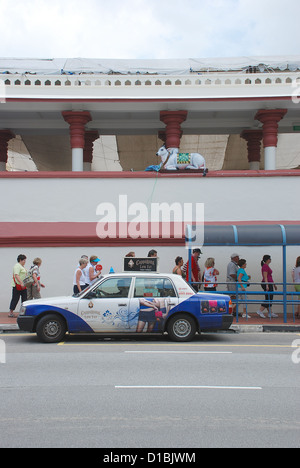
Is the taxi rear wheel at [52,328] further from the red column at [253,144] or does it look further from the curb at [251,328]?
the red column at [253,144]

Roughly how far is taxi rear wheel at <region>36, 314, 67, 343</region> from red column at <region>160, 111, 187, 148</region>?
30.2ft

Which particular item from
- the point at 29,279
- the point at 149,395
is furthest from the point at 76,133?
the point at 149,395

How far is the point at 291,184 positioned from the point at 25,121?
10.5 m

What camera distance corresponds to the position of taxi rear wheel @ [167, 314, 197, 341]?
10766 mm

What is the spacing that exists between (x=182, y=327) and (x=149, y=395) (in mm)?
4407

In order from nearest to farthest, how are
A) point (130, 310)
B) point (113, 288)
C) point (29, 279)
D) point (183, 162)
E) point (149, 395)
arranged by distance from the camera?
point (149, 395) → point (130, 310) → point (113, 288) → point (29, 279) → point (183, 162)

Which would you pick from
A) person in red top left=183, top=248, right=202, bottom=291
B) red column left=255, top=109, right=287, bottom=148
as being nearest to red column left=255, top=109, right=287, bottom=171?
red column left=255, top=109, right=287, bottom=148

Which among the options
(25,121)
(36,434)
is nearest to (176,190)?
(25,121)

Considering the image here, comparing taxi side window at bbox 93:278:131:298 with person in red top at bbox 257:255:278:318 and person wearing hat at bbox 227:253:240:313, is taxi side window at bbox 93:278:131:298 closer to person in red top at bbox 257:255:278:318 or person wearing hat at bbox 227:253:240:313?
person wearing hat at bbox 227:253:240:313

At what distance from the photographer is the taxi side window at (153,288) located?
1070 centimetres

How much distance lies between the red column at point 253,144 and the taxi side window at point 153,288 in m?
11.7

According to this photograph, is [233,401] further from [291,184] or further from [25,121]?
[25,121]

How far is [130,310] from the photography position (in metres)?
10.5

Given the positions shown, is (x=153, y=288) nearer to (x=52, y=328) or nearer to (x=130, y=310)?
(x=130, y=310)
